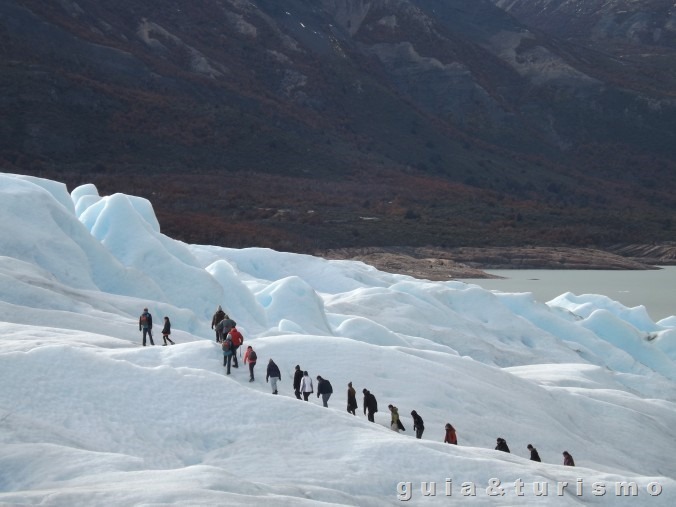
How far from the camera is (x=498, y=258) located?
98.7 meters

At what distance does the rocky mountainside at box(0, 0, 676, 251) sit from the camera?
106 metres

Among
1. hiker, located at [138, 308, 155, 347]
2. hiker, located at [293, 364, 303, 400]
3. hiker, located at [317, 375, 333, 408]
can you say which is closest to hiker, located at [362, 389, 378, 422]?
hiker, located at [317, 375, 333, 408]

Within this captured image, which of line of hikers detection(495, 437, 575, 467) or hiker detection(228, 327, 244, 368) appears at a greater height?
hiker detection(228, 327, 244, 368)

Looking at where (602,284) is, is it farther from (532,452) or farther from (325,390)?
(325,390)

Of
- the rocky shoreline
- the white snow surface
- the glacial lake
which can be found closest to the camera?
the white snow surface

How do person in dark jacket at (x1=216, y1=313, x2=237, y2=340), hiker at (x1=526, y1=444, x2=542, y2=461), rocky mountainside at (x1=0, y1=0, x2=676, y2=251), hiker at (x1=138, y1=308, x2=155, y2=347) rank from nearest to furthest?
1. hiker at (x1=526, y1=444, x2=542, y2=461)
2. person in dark jacket at (x1=216, y1=313, x2=237, y2=340)
3. hiker at (x1=138, y1=308, x2=155, y2=347)
4. rocky mountainside at (x1=0, y1=0, x2=676, y2=251)

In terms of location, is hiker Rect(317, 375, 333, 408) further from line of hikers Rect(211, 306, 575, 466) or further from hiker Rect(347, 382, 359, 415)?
hiker Rect(347, 382, 359, 415)

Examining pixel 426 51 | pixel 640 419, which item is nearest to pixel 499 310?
pixel 640 419

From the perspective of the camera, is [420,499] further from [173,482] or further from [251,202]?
[251,202]

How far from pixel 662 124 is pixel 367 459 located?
190 meters

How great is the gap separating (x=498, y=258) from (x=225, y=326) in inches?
3113

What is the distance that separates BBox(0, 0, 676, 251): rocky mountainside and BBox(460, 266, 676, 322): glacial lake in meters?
13.3

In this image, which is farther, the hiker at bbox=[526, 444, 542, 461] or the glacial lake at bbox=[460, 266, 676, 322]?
the glacial lake at bbox=[460, 266, 676, 322]

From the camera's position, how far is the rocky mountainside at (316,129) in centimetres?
10644
